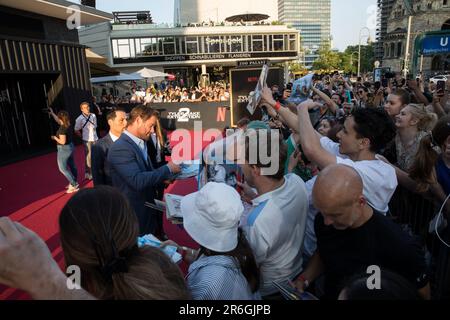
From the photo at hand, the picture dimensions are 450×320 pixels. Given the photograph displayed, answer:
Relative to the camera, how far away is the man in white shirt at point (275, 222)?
1.84 meters

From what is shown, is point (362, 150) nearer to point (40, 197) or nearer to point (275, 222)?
point (275, 222)

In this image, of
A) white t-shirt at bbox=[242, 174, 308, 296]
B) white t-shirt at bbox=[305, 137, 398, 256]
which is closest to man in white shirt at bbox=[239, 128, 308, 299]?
white t-shirt at bbox=[242, 174, 308, 296]

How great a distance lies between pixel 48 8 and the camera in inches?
392

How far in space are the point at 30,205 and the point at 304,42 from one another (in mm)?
147141

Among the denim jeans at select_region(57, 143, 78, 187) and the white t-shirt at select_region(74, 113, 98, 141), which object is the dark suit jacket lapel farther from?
the white t-shirt at select_region(74, 113, 98, 141)

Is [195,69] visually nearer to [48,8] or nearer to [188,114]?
[188,114]

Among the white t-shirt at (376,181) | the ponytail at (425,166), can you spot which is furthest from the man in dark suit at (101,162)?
the ponytail at (425,166)

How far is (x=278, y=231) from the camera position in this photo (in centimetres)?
187

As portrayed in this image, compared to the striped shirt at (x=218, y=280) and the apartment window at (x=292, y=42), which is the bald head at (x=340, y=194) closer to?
the striped shirt at (x=218, y=280)

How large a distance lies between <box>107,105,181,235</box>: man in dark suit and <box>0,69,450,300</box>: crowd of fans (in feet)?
0.04

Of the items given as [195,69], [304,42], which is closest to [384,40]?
[195,69]

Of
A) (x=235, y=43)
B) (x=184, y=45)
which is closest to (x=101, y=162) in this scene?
(x=184, y=45)

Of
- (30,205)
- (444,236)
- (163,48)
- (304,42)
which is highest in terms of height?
(304,42)

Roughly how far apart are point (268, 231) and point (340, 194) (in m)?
0.48
